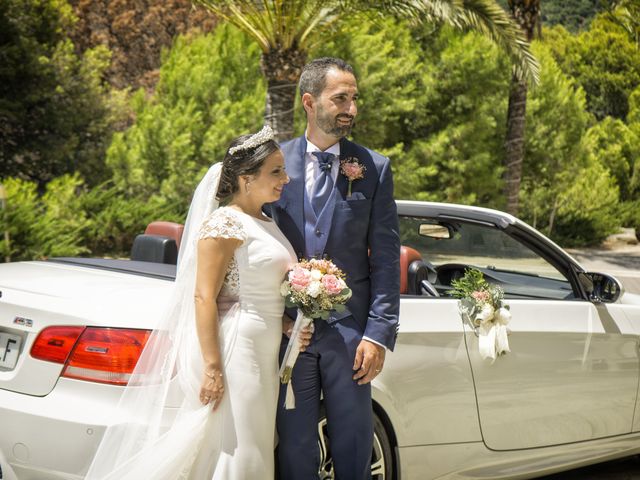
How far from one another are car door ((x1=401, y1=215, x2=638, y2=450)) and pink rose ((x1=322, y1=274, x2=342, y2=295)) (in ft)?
4.05

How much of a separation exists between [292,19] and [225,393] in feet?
33.4

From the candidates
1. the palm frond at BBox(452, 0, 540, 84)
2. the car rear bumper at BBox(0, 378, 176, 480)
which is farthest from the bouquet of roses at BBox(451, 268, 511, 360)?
the palm frond at BBox(452, 0, 540, 84)

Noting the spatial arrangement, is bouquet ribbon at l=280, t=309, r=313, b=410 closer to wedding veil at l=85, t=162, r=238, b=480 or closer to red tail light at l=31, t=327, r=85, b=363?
wedding veil at l=85, t=162, r=238, b=480

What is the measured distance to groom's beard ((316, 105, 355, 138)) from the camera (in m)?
3.14

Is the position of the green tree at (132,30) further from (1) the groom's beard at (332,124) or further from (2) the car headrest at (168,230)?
(1) the groom's beard at (332,124)

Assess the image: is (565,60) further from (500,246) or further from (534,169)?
(500,246)

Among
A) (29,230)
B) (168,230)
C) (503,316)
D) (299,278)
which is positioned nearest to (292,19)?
(29,230)

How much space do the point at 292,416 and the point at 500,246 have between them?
1.90 m

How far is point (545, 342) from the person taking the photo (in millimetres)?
4215

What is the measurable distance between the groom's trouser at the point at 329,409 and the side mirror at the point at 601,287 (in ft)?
6.22

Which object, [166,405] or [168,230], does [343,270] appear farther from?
[168,230]

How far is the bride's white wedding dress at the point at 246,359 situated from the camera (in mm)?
2957

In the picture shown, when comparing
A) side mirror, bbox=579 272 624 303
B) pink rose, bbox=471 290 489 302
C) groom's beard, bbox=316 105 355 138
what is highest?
groom's beard, bbox=316 105 355 138

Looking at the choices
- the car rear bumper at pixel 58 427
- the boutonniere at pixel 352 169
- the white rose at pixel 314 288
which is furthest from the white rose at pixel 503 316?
the car rear bumper at pixel 58 427
